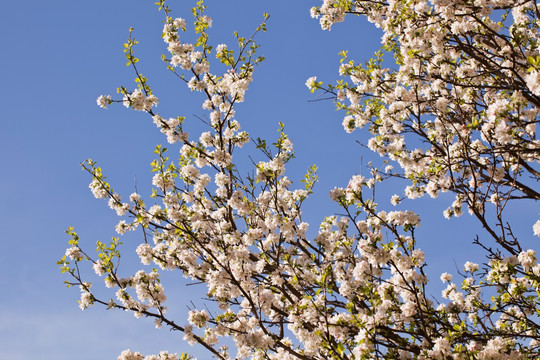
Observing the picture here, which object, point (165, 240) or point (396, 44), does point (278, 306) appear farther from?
→ point (396, 44)

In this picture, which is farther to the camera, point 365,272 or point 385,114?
point 385,114

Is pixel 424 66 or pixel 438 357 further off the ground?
pixel 424 66

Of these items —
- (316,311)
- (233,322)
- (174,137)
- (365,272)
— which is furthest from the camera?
(174,137)

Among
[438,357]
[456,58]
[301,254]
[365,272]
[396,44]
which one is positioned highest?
[396,44]

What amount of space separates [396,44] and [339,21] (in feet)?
4.18

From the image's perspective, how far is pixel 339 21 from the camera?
31.5 ft

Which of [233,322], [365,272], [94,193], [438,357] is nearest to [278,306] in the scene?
[233,322]

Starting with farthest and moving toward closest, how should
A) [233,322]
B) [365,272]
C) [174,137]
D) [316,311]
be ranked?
[174,137] < [233,322] < [365,272] < [316,311]

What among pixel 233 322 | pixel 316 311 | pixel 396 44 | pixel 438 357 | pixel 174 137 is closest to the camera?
pixel 438 357

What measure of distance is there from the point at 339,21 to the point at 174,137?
13.5 feet

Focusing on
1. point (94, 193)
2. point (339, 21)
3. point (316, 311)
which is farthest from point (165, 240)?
point (339, 21)

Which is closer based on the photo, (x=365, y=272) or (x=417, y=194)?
(x=365, y=272)

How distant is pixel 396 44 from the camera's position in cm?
969

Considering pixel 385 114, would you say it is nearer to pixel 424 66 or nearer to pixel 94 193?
pixel 424 66
